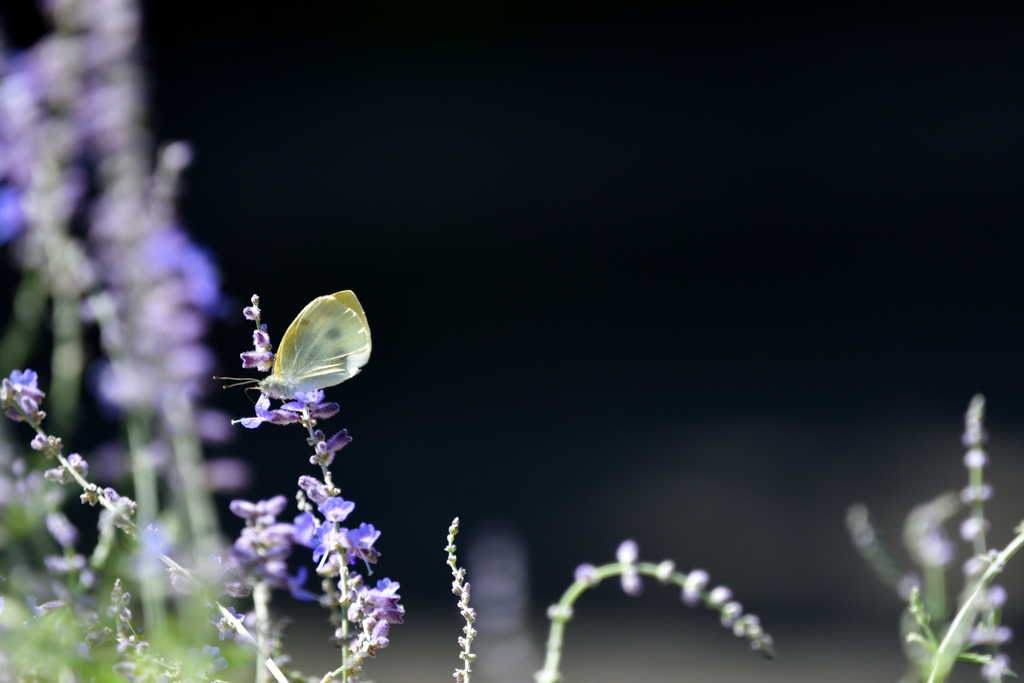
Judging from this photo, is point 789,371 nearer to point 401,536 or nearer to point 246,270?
point 401,536

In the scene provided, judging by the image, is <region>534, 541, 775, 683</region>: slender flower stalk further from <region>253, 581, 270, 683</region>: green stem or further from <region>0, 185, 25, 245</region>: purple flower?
<region>0, 185, 25, 245</region>: purple flower

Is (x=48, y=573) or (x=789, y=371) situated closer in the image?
(x=48, y=573)

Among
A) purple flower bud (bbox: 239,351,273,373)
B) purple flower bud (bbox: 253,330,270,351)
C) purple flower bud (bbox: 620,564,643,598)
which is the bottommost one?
purple flower bud (bbox: 620,564,643,598)

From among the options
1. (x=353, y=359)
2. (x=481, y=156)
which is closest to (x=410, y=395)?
(x=481, y=156)

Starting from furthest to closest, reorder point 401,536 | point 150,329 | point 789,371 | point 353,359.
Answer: point 789,371
point 401,536
point 353,359
point 150,329

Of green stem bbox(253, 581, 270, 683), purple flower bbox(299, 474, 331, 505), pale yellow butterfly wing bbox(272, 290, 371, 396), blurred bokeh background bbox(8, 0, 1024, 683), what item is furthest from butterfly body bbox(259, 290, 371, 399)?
blurred bokeh background bbox(8, 0, 1024, 683)

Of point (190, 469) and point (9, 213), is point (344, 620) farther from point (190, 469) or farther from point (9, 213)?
point (9, 213)

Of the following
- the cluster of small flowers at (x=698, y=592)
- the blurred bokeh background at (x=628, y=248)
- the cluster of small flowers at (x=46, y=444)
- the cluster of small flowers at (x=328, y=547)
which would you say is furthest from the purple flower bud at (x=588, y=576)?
the blurred bokeh background at (x=628, y=248)
